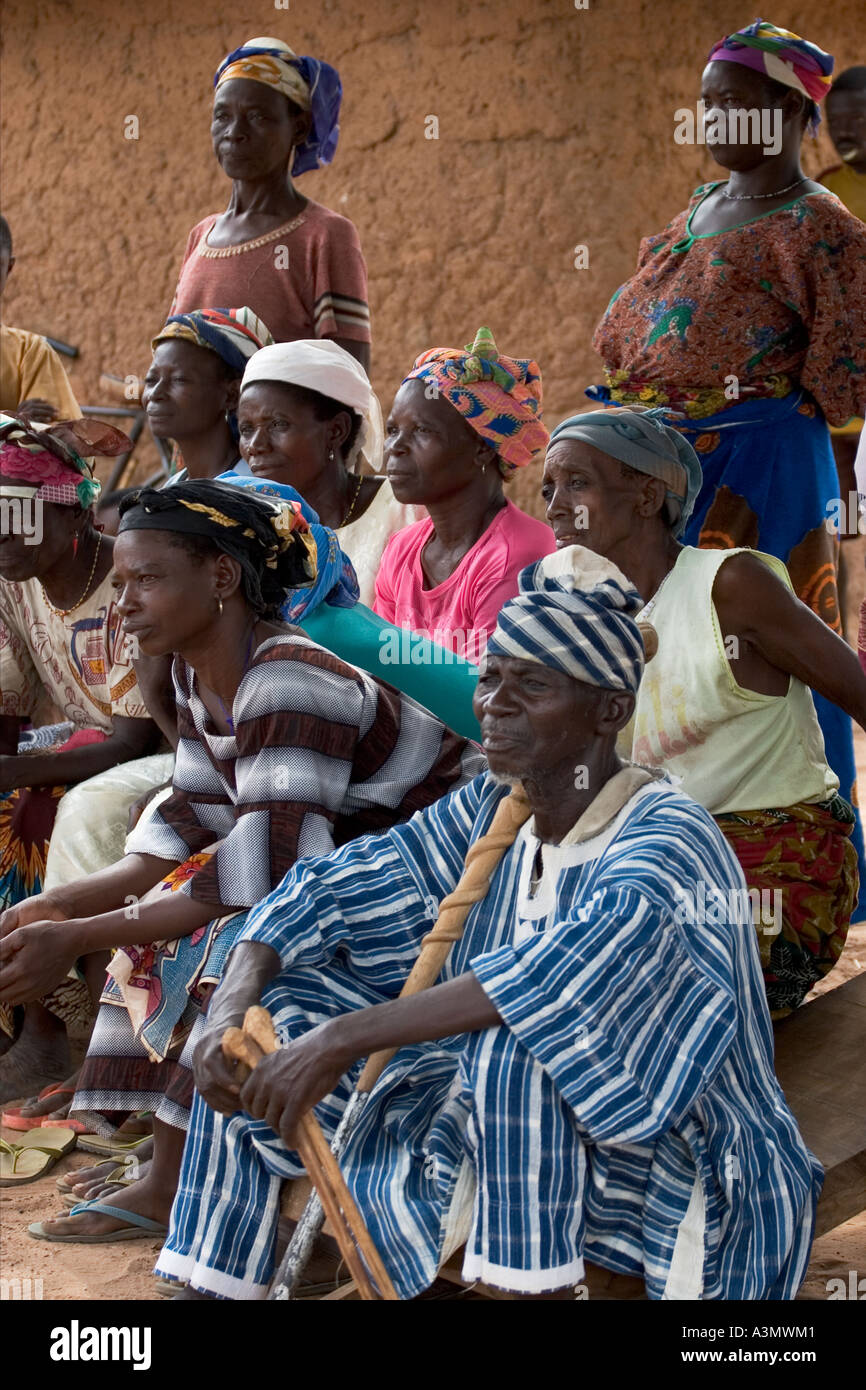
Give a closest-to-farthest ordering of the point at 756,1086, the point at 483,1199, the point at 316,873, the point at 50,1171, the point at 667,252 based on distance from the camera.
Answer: the point at 483,1199
the point at 756,1086
the point at 316,873
the point at 50,1171
the point at 667,252

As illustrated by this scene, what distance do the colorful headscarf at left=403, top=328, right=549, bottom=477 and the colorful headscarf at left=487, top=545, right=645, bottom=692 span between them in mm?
1644

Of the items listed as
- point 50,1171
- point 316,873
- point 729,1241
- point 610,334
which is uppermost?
point 610,334

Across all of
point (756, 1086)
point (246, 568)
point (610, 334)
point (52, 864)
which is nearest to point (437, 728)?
point (246, 568)

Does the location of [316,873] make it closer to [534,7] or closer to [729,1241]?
[729,1241]

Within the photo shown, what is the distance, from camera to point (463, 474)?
433cm

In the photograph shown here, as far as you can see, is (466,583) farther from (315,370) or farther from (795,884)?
(795,884)

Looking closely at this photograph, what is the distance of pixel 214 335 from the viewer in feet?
15.1

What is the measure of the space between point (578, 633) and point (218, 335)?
93.0 inches

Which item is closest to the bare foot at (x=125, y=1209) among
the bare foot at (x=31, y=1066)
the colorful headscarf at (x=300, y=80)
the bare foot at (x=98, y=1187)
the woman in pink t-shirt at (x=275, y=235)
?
the bare foot at (x=98, y=1187)

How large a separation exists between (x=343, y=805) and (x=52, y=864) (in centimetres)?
127

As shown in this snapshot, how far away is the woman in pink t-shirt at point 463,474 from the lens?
4.22 meters

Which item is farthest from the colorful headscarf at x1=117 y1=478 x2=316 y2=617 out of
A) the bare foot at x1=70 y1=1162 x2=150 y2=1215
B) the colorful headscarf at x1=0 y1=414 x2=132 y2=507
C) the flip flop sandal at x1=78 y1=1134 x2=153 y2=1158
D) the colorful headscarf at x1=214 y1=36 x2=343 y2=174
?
the colorful headscarf at x1=214 y1=36 x2=343 y2=174

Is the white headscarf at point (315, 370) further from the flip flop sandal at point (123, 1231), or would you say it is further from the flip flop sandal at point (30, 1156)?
the flip flop sandal at point (123, 1231)

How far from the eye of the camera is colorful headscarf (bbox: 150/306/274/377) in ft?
15.2
